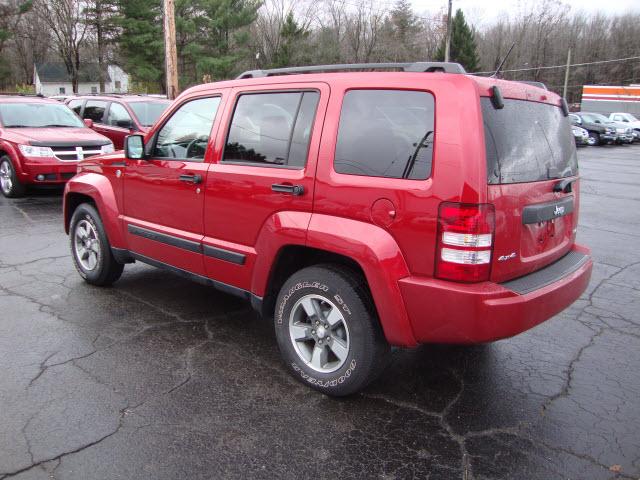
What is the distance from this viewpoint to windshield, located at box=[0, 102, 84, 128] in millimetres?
10203

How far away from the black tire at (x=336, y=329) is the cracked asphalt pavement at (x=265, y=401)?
152 millimetres

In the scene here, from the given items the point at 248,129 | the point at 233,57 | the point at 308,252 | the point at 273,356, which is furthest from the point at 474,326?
the point at 233,57

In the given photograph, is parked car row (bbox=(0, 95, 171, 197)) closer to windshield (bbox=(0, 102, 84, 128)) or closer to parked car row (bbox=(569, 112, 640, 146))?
windshield (bbox=(0, 102, 84, 128))

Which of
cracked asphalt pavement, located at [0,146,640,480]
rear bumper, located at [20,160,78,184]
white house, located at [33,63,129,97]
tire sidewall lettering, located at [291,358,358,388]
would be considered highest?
white house, located at [33,63,129,97]

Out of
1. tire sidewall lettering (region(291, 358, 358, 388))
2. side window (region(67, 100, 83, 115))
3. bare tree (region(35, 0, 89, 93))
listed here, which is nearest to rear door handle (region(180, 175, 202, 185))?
tire sidewall lettering (region(291, 358, 358, 388))

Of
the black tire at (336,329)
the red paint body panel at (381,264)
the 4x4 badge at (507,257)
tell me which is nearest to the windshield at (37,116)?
the black tire at (336,329)

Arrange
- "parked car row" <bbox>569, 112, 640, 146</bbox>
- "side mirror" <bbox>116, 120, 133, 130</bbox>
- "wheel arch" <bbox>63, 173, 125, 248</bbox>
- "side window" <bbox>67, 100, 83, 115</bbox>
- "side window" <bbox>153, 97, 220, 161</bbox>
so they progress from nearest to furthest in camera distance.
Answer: "side window" <bbox>153, 97, 220, 161</bbox>, "wheel arch" <bbox>63, 173, 125, 248</bbox>, "side mirror" <bbox>116, 120, 133, 130</bbox>, "side window" <bbox>67, 100, 83, 115</bbox>, "parked car row" <bbox>569, 112, 640, 146</bbox>

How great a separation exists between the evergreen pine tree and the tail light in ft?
177

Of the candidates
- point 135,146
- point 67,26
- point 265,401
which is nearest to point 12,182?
point 135,146

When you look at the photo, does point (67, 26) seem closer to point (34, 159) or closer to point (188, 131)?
point (34, 159)

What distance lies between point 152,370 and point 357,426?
57.3 inches

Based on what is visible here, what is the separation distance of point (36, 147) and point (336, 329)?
26.7 ft

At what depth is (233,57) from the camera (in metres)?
43.3

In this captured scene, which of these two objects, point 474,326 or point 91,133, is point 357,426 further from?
point 91,133
